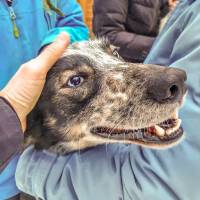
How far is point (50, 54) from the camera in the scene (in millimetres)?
1300

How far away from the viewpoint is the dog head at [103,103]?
1284mm

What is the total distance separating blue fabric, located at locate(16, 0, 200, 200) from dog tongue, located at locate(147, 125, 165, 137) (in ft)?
0.31

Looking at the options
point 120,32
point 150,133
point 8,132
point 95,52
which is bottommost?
point 120,32

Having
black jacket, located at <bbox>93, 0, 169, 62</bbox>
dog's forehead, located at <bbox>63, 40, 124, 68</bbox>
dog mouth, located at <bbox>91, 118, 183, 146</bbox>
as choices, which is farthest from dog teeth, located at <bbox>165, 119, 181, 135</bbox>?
black jacket, located at <bbox>93, 0, 169, 62</bbox>

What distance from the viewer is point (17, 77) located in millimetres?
1244

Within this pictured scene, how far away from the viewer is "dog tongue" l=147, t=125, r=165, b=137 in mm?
1344

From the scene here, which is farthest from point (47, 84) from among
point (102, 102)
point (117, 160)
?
point (117, 160)

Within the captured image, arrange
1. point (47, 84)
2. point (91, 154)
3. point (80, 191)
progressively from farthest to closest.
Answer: point (47, 84) → point (91, 154) → point (80, 191)

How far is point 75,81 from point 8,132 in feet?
1.44

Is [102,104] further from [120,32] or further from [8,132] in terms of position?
[120,32]

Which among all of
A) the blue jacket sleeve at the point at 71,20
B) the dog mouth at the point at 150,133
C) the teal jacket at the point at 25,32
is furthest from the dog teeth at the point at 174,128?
the blue jacket sleeve at the point at 71,20

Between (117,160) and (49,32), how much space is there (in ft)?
2.23

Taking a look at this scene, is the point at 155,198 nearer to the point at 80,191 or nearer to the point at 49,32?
the point at 80,191

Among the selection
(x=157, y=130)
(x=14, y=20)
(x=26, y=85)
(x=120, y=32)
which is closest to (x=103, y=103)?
(x=157, y=130)
